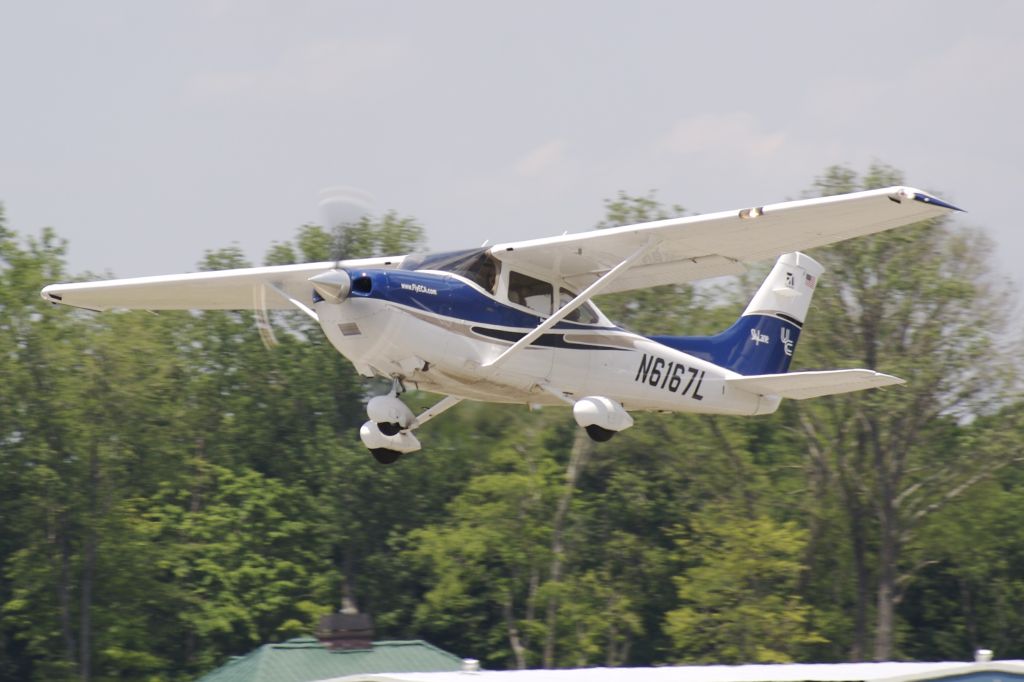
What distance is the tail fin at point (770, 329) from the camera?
17.8 m

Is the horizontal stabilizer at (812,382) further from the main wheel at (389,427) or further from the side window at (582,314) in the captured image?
the main wheel at (389,427)

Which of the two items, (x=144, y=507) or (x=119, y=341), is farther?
(x=144, y=507)

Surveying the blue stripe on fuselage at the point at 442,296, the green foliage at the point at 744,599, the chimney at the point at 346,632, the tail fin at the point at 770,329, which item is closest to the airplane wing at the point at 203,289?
the blue stripe on fuselage at the point at 442,296

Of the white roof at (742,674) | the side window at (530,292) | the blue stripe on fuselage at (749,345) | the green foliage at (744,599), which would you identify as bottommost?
the green foliage at (744,599)

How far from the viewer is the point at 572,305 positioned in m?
15.3

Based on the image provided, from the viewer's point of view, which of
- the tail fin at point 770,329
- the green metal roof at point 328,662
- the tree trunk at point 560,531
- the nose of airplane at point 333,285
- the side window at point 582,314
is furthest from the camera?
the tree trunk at point 560,531

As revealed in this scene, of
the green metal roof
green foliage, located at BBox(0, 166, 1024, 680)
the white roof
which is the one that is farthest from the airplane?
green foliage, located at BBox(0, 166, 1024, 680)

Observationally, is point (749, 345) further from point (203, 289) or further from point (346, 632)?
point (346, 632)

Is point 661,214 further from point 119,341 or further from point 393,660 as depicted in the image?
point 393,660

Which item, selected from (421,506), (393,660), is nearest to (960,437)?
(421,506)

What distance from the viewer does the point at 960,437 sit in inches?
1507

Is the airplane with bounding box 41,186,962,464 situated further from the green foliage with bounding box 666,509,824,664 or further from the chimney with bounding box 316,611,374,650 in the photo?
the green foliage with bounding box 666,509,824,664

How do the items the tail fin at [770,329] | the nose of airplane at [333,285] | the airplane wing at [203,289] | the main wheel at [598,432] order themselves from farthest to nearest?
the tail fin at [770,329] → the airplane wing at [203,289] → the main wheel at [598,432] → the nose of airplane at [333,285]

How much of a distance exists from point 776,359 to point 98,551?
20605 millimetres
